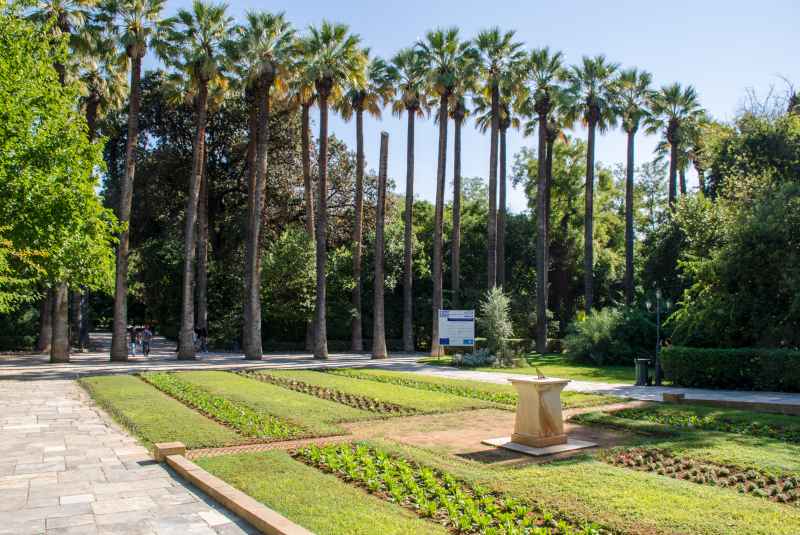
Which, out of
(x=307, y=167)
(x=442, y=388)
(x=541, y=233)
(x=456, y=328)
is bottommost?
(x=442, y=388)

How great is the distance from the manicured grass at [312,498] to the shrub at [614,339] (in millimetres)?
22296

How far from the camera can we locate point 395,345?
39.2 metres

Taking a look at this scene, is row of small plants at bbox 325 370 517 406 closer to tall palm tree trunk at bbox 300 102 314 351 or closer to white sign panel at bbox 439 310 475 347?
white sign panel at bbox 439 310 475 347

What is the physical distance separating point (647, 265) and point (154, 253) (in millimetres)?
26740

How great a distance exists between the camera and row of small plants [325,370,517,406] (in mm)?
16312

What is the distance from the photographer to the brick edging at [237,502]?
5.96 m

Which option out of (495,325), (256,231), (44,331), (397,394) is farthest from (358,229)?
(397,394)


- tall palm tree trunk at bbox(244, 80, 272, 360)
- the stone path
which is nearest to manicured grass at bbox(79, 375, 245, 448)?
the stone path

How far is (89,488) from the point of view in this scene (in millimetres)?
7707

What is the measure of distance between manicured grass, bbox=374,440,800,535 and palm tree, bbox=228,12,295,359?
70.6ft

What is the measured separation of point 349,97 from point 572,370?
59.6ft

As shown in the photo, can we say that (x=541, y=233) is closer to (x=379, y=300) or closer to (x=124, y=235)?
(x=379, y=300)

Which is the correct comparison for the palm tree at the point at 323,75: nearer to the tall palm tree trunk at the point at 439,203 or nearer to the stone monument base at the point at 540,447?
the tall palm tree trunk at the point at 439,203

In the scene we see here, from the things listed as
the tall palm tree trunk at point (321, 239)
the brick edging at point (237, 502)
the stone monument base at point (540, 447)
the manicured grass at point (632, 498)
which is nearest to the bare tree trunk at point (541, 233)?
the tall palm tree trunk at point (321, 239)
